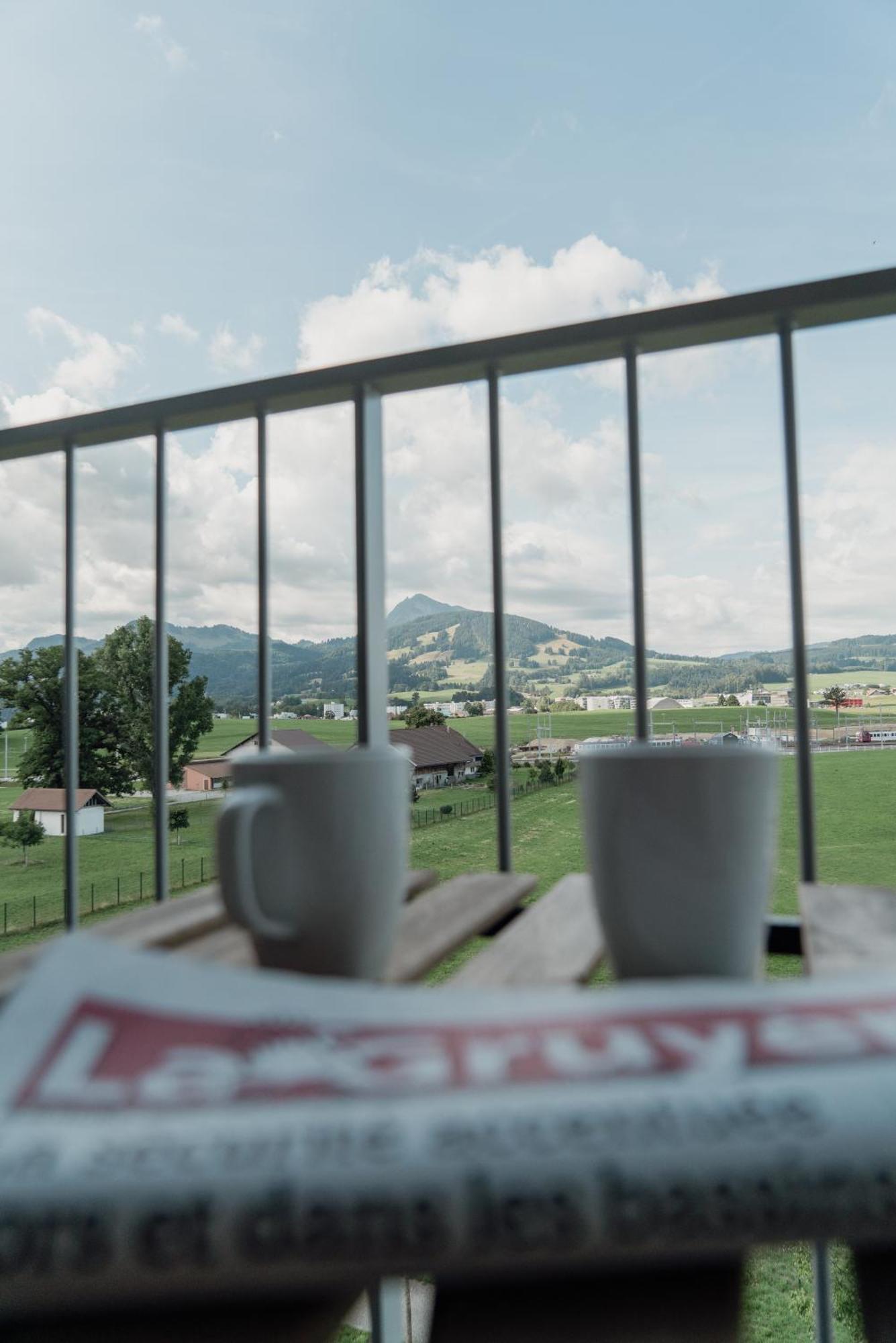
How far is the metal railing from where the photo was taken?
1002 millimetres

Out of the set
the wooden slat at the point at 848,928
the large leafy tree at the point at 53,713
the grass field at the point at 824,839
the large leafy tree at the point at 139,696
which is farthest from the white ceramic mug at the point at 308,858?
the grass field at the point at 824,839

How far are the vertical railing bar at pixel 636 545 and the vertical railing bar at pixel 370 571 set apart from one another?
0.37 m

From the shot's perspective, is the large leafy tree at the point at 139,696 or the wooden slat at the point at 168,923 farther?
the large leafy tree at the point at 139,696

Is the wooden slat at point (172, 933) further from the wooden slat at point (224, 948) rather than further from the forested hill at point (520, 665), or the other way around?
the forested hill at point (520, 665)

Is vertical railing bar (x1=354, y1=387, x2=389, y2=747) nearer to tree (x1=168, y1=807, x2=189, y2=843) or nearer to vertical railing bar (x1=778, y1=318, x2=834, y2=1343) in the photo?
tree (x1=168, y1=807, x2=189, y2=843)

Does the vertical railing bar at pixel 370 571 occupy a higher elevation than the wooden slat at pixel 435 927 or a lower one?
higher

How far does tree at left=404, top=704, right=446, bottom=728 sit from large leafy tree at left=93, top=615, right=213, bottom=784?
6.25 m

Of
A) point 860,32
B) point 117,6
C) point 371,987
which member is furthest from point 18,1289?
point 860,32

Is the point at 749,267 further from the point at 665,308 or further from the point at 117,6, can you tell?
the point at 665,308

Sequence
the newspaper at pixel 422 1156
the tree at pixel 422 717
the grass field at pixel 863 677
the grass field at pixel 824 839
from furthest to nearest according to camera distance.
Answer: the grass field at pixel 824 839 → the grass field at pixel 863 677 → the tree at pixel 422 717 → the newspaper at pixel 422 1156

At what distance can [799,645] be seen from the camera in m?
1.00

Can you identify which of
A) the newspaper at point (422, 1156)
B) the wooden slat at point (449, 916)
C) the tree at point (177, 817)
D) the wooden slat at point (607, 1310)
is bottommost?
the tree at point (177, 817)

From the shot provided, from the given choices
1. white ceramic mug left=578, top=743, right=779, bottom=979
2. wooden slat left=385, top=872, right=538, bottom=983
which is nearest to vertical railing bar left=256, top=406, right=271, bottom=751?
wooden slat left=385, top=872, right=538, bottom=983

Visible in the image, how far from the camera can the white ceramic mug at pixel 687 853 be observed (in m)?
0.36
